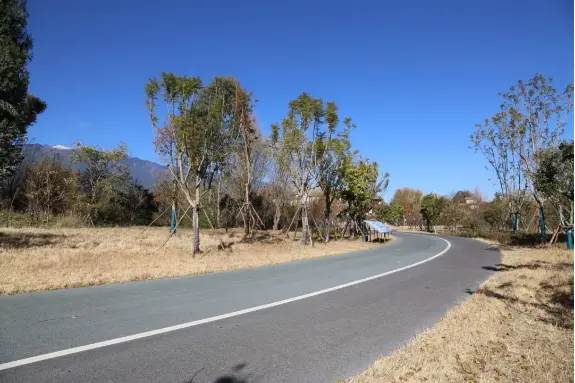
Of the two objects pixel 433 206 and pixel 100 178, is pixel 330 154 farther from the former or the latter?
pixel 433 206

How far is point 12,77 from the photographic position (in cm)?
1123

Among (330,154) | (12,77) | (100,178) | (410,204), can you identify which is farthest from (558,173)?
(410,204)

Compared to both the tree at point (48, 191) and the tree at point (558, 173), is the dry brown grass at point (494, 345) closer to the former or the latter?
the tree at point (558, 173)

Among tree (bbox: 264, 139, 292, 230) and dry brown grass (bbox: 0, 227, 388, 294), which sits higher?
tree (bbox: 264, 139, 292, 230)

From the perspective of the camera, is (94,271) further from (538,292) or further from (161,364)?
(538,292)

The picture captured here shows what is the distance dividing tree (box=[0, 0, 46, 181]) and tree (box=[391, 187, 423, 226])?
1870 inches

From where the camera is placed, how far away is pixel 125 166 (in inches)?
1099

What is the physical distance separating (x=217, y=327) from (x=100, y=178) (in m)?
25.3

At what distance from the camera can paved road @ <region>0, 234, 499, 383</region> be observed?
3.75 metres

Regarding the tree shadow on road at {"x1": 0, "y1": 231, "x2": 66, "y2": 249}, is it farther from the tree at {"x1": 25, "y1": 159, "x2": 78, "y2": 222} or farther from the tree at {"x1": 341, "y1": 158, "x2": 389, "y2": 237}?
the tree at {"x1": 341, "y1": 158, "x2": 389, "y2": 237}

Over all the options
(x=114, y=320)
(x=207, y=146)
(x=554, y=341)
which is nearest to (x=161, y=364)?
(x=114, y=320)

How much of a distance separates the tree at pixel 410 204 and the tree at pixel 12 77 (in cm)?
4750

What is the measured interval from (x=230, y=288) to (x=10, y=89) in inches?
387

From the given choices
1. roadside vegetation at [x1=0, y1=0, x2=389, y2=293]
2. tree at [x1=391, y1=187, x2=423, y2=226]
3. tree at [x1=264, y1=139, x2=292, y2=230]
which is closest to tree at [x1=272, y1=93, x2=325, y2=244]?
roadside vegetation at [x1=0, y1=0, x2=389, y2=293]
